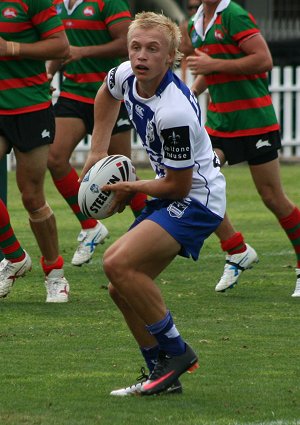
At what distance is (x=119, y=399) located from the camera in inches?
246

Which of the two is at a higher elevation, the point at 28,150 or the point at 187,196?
the point at 187,196

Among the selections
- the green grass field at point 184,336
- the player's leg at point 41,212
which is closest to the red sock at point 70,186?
the green grass field at point 184,336

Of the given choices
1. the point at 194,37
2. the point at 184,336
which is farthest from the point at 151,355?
the point at 194,37

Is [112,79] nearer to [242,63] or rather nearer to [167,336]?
[167,336]

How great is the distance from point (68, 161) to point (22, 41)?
181 cm

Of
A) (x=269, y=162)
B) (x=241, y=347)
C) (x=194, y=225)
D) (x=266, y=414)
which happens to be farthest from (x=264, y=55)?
(x=266, y=414)

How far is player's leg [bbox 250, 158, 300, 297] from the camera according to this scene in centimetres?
946

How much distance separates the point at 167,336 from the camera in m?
6.34

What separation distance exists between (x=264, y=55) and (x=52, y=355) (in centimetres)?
308

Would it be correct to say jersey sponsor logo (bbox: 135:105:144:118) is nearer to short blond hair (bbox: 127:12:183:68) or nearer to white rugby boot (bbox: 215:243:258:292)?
short blond hair (bbox: 127:12:183:68)

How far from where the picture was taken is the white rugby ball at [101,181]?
260 inches

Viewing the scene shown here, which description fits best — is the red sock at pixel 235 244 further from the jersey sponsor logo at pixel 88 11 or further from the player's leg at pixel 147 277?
the player's leg at pixel 147 277

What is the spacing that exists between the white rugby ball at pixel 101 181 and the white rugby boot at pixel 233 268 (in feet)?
9.97

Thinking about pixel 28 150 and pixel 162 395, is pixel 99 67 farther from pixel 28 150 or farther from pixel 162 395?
pixel 162 395
